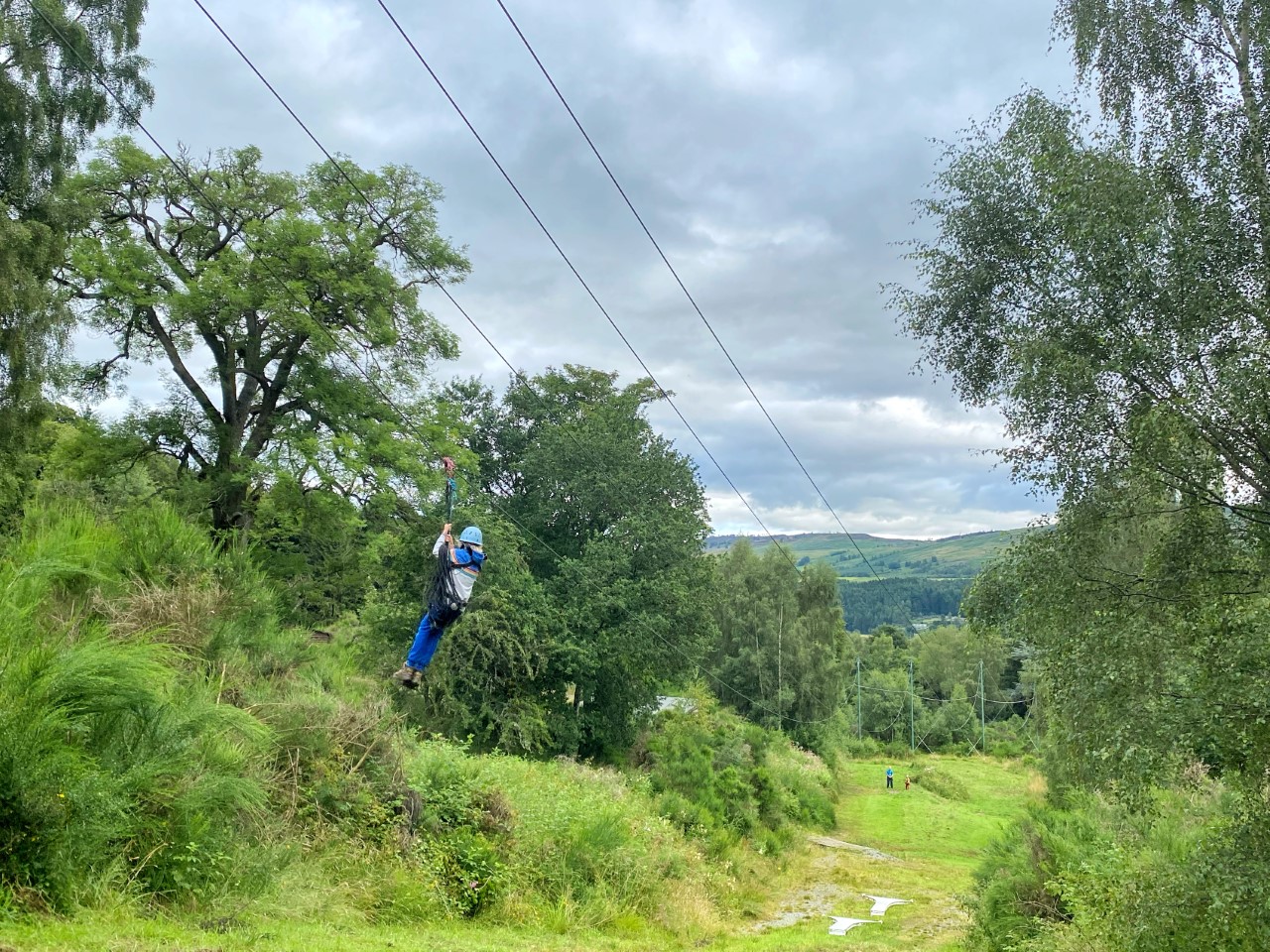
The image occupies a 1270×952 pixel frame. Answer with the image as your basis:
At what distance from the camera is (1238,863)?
8414 millimetres

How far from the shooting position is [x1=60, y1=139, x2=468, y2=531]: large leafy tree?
21.6m

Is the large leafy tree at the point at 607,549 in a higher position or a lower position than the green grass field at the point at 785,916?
higher

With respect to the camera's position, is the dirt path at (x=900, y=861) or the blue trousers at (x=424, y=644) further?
the dirt path at (x=900, y=861)

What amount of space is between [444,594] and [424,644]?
725 mm

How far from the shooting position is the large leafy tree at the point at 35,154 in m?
15.3

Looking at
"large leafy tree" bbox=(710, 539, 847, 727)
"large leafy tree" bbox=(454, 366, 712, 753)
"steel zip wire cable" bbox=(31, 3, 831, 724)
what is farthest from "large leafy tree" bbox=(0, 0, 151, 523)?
"large leafy tree" bbox=(710, 539, 847, 727)

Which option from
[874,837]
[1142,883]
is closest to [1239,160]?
[1142,883]

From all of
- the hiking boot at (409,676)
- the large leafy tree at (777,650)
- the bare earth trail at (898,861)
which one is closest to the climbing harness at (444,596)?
the hiking boot at (409,676)

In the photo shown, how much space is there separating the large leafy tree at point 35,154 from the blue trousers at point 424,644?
11.3 m

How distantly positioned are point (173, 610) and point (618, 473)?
2238cm

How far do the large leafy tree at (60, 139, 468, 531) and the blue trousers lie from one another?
12.9 meters

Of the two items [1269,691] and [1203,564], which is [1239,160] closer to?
[1203,564]

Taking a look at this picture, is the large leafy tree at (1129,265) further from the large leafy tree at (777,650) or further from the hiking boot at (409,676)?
the large leafy tree at (777,650)

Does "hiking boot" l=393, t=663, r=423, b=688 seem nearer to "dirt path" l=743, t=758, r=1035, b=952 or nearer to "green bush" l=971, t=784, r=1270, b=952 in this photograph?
"green bush" l=971, t=784, r=1270, b=952
